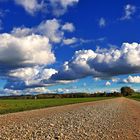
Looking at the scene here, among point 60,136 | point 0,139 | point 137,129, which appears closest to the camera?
point 0,139

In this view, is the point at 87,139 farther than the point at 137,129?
No

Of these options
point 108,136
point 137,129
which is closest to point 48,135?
point 108,136

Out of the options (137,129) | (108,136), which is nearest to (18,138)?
(108,136)

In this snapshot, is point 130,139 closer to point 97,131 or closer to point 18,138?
point 97,131

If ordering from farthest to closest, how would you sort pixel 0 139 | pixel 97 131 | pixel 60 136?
pixel 97 131 < pixel 60 136 < pixel 0 139

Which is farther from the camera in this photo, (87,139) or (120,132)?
(120,132)

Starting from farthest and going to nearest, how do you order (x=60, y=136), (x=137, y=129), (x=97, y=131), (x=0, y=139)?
(x=137, y=129) < (x=97, y=131) < (x=60, y=136) < (x=0, y=139)

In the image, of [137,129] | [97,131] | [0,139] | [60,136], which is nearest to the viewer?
[0,139]

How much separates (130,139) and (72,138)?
4.12 metres

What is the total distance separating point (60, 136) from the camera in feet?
81.2

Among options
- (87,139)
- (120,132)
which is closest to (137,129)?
(120,132)

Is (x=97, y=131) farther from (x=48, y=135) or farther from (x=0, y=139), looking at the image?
(x=0, y=139)

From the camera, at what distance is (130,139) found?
25344 millimetres

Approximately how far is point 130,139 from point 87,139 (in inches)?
127
